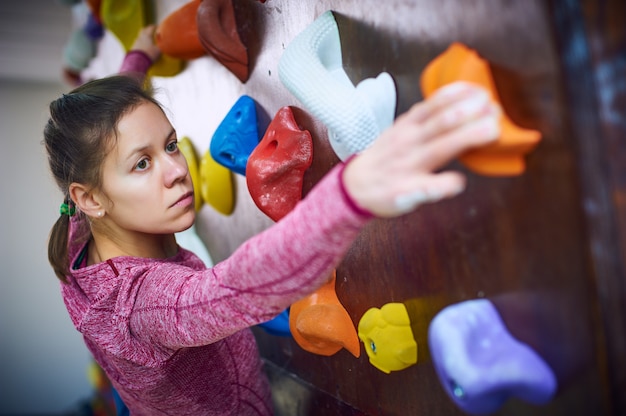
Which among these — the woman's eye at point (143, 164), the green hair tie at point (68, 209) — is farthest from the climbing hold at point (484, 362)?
the green hair tie at point (68, 209)

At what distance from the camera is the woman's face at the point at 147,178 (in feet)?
2.12

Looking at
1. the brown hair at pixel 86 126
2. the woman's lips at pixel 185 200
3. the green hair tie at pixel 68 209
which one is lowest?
the woman's lips at pixel 185 200

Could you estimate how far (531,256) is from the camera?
401mm

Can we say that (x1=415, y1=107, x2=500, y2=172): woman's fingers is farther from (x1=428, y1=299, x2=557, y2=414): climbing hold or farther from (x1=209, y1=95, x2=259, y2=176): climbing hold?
(x1=209, y1=95, x2=259, y2=176): climbing hold

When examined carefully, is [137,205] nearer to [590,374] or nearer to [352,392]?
[352,392]

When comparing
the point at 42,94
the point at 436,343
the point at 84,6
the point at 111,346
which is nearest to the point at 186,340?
the point at 111,346

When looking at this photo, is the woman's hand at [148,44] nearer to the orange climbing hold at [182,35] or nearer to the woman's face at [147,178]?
the orange climbing hold at [182,35]

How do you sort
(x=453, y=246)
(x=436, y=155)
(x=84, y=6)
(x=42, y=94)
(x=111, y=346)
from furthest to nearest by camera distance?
1. (x=42, y=94)
2. (x=84, y=6)
3. (x=111, y=346)
4. (x=453, y=246)
5. (x=436, y=155)

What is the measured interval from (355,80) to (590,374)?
348mm

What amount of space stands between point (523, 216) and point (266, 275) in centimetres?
20

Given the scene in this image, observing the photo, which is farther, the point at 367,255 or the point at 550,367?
the point at 367,255

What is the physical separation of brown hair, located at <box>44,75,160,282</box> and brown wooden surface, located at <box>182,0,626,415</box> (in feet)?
0.94

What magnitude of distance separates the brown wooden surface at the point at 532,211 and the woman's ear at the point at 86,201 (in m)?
0.35

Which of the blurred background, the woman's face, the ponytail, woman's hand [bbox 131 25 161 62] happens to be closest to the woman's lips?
the woman's face
